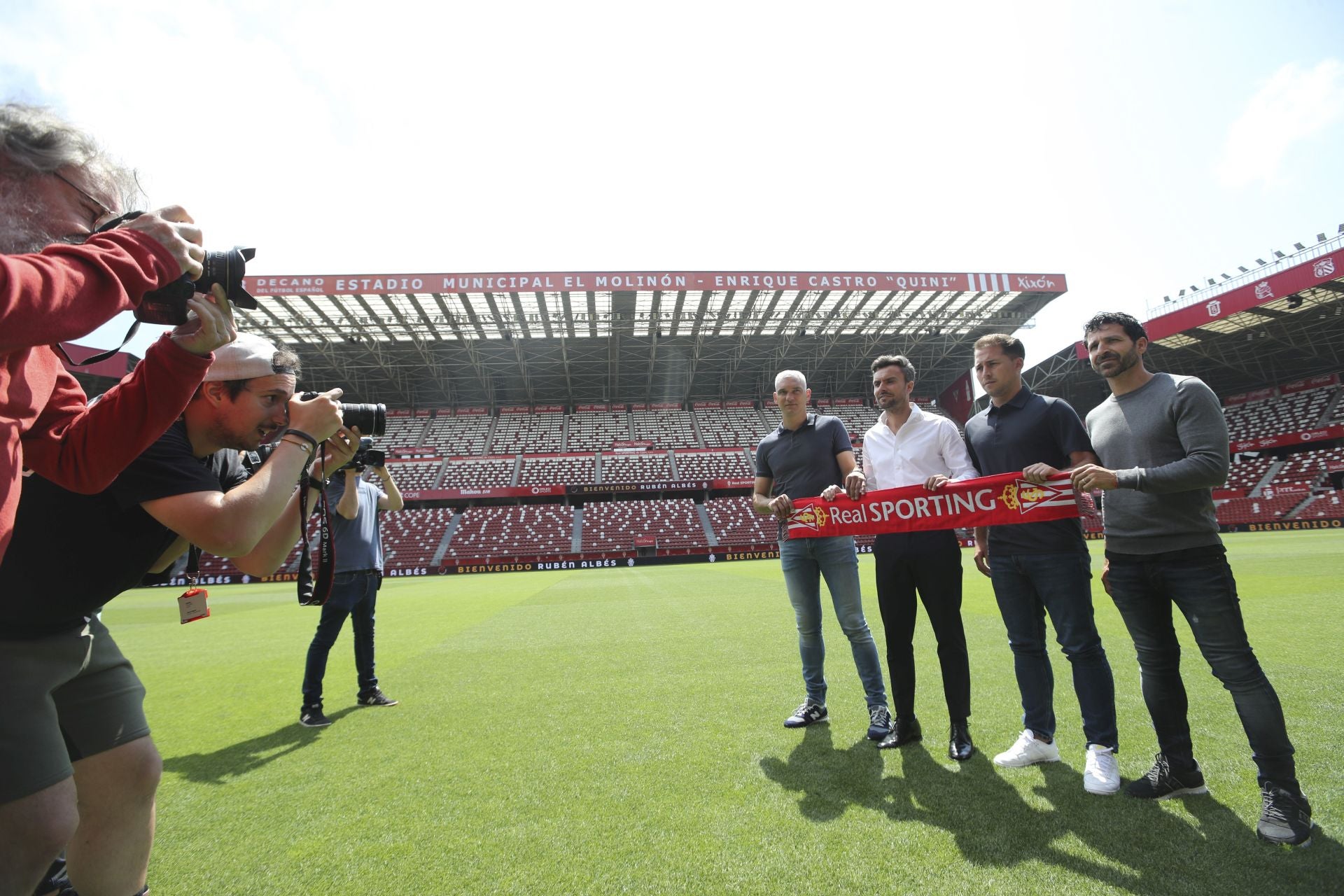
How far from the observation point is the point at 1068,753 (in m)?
2.91

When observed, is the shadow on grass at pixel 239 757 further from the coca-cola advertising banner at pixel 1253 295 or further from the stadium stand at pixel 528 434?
the stadium stand at pixel 528 434

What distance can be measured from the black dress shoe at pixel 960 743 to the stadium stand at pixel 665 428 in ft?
115

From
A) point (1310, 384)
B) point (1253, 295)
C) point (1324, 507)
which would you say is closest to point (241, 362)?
point (1253, 295)

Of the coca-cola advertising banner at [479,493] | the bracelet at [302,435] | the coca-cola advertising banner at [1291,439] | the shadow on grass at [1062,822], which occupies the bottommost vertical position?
the shadow on grass at [1062,822]

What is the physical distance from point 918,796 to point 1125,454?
1760 millimetres

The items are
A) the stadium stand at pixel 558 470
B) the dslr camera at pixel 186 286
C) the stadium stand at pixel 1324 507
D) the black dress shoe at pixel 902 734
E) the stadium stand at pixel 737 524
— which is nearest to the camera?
the dslr camera at pixel 186 286

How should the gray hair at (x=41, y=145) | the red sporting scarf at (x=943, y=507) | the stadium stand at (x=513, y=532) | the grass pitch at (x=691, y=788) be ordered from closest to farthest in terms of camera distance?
1. the gray hair at (x=41, y=145)
2. the grass pitch at (x=691, y=788)
3. the red sporting scarf at (x=943, y=507)
4. the stadium stand at (x=513, y=532)

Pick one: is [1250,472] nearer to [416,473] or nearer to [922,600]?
[922,600]

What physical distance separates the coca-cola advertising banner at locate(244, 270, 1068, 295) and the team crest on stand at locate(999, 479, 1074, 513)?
2371 centimetres

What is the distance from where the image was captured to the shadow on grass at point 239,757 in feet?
10.4

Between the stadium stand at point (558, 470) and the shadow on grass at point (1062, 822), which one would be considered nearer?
the shadow on grass at point (1062, 822)

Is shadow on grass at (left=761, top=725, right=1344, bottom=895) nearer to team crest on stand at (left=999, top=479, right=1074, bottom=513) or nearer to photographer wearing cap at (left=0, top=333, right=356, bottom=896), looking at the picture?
team crest on stand at (left=999, top=479, right=1074, bottom=513)

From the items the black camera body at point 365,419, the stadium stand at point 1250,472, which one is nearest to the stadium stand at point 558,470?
the black camera body at point 365,419

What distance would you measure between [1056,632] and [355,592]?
171 inches
